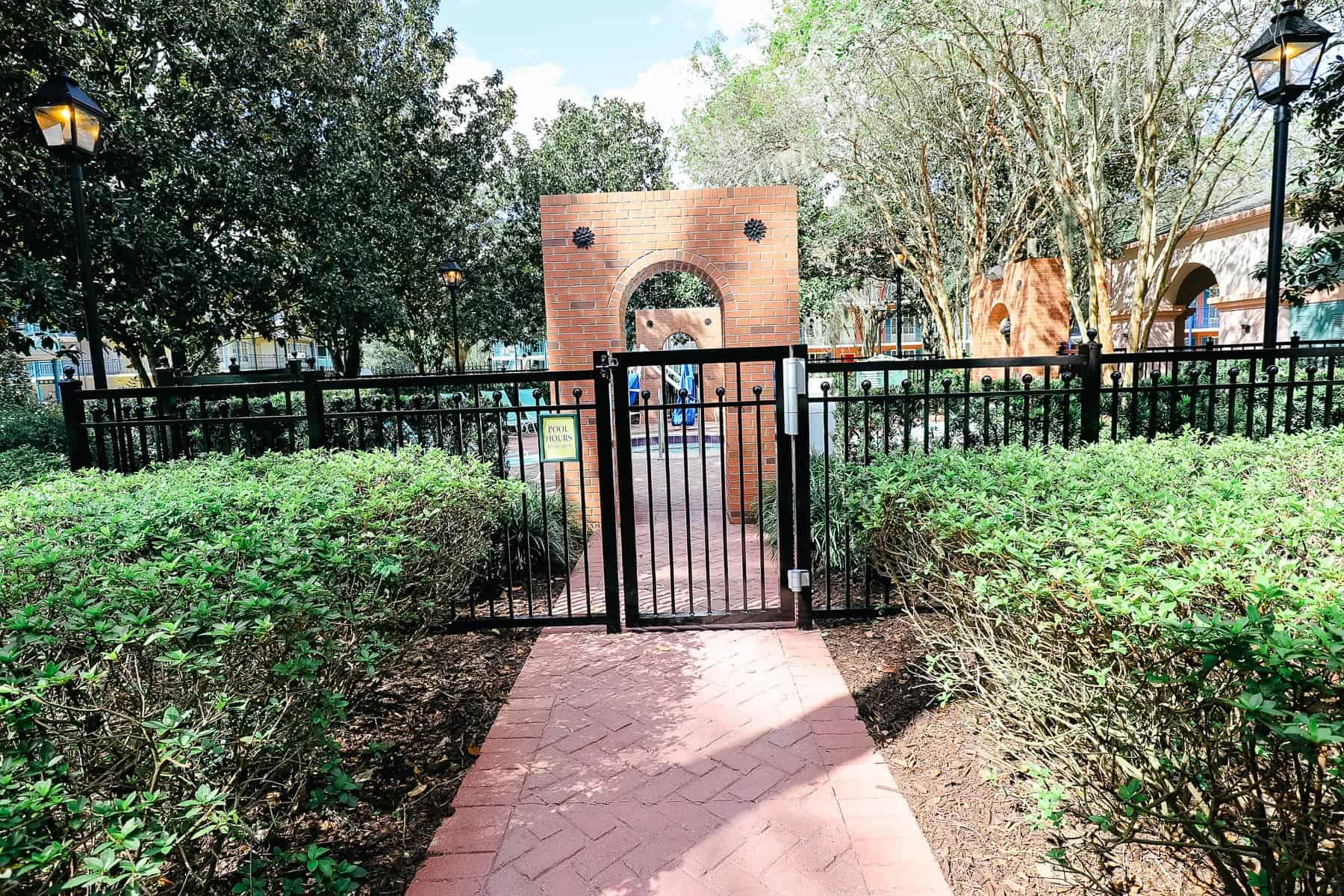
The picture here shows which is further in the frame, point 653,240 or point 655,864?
point 653,240

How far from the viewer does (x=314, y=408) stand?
473 cm

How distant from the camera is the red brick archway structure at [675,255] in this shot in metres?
7.29

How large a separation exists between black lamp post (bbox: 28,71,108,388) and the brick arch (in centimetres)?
459

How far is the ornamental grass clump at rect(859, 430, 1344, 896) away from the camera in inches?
56.2

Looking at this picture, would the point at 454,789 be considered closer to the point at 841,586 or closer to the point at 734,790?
the point at 734,790

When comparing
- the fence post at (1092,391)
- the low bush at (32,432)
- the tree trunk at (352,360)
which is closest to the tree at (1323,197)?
the fence post at (1092,391)

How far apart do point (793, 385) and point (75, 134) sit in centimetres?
646

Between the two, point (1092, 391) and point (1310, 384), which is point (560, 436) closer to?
point (1092, 391)

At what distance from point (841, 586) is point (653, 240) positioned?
405 cm

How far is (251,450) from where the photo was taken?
5156 millimetres

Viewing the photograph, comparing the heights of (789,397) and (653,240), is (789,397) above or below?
below

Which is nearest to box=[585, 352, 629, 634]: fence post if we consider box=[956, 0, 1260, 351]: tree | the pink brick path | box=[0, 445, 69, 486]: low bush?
the pink brick path

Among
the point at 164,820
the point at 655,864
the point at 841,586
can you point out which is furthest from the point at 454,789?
the point at 841,586

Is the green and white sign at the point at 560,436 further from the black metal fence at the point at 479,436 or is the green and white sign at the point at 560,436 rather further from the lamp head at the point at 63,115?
the lamp head at the point at 63,115
